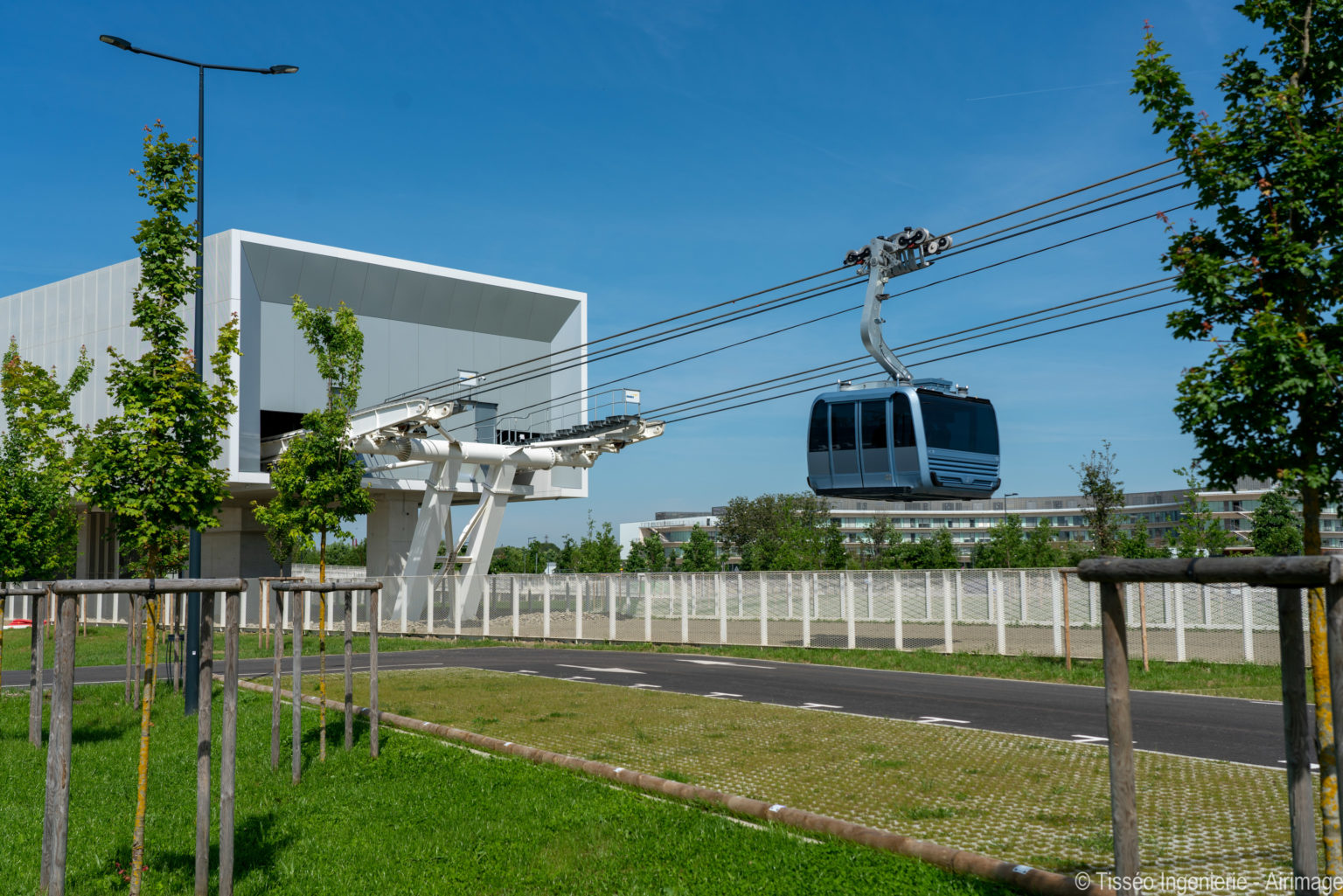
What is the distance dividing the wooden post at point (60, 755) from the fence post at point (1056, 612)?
1912 cm

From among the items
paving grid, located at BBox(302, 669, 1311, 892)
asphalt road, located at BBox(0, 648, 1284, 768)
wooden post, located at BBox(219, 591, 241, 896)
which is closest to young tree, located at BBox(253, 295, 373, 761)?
asphalt road, located at BBox(0, 648, 1284, 768)

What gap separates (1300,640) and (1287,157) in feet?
10.1

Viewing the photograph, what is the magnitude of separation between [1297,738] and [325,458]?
2753 cm

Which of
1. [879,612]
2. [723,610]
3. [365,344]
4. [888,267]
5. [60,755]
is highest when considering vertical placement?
[365,344]

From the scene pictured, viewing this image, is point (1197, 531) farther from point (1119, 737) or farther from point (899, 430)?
point (1119, 737)

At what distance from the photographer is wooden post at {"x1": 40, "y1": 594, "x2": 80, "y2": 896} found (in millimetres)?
5969

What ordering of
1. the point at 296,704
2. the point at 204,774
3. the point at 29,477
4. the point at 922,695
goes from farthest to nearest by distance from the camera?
1. the point at 29,477
2. the point at 922,695
3. the point at 296,704
4. the point at 204,774

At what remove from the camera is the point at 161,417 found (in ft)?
38.1

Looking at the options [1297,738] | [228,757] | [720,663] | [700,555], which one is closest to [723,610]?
[720,663]

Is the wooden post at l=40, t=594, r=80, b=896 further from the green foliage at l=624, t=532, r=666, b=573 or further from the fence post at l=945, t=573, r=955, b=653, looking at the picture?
the green foliage at l=624, t=532, r=666, b=573

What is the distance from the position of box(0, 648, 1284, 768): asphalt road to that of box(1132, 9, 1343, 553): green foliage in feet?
17.6

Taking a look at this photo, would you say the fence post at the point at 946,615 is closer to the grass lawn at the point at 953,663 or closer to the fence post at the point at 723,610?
the grass lawn at the point at 953,663

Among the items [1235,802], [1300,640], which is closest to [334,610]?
[1235,802]

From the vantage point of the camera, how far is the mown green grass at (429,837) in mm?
6477
